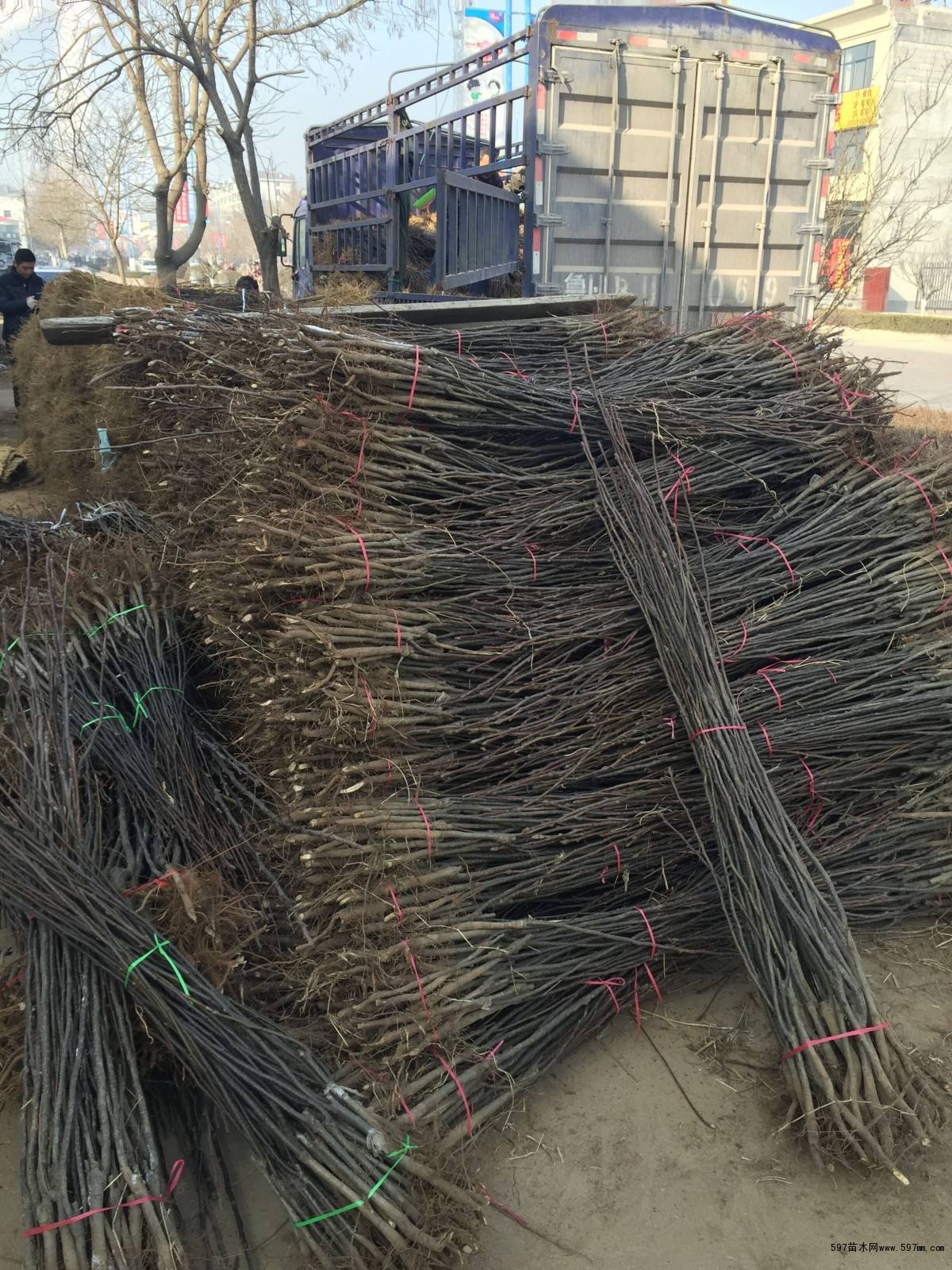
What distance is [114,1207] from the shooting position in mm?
2121

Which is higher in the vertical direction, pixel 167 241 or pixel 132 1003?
pixel 167 241

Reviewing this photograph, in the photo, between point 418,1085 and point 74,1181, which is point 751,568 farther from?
point 74,1181

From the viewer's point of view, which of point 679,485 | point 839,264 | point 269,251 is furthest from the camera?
point 269,251

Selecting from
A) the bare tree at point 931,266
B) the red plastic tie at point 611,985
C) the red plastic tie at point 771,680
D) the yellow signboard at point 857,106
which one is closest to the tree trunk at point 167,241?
the red plastic tie at point 771,680

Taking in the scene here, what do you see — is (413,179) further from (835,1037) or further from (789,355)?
(835,1037)

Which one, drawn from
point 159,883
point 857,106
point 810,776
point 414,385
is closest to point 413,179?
point 414,385

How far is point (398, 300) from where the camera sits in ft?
23.5

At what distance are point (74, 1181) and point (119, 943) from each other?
586 mm

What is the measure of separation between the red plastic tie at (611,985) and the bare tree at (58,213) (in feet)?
84.1

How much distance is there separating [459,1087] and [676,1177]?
0.64 metres

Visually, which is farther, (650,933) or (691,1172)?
(650,933)

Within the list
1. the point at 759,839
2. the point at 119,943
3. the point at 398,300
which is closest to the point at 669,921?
the point at 759,839

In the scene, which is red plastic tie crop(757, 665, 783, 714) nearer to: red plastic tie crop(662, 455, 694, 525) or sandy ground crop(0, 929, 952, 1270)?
red plastic tie crop(662, 455, 694, 525)

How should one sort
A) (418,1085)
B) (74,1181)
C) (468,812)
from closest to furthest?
1. (74,1181)
2. (418,1085)
3. (468,812)
